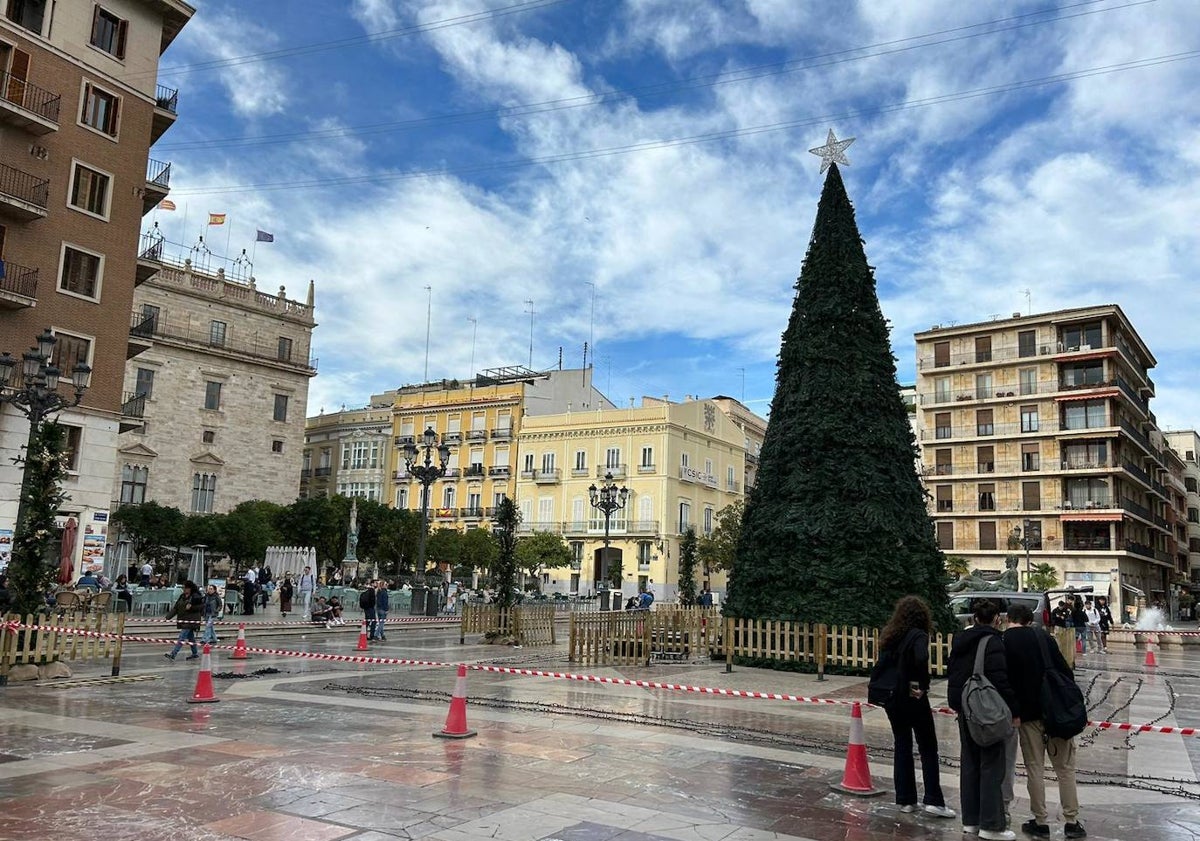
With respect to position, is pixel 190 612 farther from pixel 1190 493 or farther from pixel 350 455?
pixel 1190 493

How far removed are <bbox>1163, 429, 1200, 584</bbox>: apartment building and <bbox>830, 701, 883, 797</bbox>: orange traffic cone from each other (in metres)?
83.0

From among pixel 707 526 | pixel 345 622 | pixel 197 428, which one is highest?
pixel 197 428

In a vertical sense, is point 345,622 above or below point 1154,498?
below

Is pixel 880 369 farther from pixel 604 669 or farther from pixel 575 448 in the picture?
pixel 575 448

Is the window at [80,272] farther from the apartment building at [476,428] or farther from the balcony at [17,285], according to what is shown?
the apartment building at [476,428]

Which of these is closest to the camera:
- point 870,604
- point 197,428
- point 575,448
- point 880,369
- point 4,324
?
point 870,604

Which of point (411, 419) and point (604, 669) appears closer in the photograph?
point (604, 669)

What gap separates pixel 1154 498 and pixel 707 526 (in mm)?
31580

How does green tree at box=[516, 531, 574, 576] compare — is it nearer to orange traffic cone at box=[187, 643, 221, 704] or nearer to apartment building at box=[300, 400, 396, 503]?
apartment building at box=[300, 400, 396, 503]

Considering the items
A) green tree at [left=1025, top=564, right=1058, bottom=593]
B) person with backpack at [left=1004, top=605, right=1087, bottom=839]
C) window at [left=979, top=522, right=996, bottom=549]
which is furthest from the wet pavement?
window at [left=979, top=522, right=996, bottom=549]

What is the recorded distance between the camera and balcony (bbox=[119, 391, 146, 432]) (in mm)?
28625

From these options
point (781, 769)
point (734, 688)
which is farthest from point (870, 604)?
point (781, 769)

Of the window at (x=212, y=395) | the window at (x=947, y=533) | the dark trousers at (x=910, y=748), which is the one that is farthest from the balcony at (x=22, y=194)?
the window at (x=947, y=533)

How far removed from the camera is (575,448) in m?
56.8
